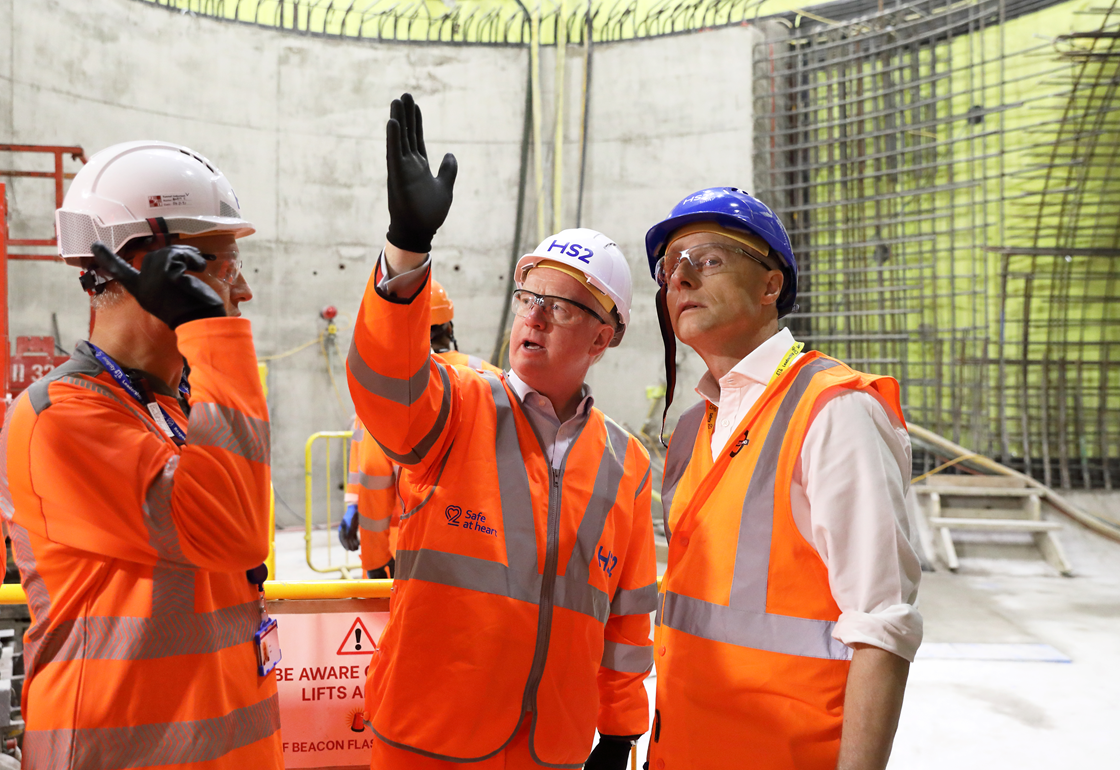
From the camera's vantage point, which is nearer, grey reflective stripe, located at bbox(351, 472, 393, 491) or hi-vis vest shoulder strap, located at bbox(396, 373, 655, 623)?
hi-vis vest shoulder strap, located at bbox(396, 373, 655, 623)

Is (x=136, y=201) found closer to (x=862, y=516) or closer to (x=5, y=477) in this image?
(x=5, y=477)

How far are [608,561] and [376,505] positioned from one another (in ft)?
9.21

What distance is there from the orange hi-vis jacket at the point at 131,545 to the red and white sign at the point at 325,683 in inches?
66.5

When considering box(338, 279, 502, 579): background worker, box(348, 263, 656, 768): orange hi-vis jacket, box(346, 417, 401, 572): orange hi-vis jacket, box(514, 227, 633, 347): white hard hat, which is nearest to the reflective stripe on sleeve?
box(348, 263, 656, 768): orange hi-vis jacket

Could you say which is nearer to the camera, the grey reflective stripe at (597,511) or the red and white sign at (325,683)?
the grey reflective stripe at (597,511)

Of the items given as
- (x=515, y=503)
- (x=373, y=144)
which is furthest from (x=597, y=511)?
(x=373, y=144)

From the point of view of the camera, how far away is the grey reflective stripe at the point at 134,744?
147 centimetres

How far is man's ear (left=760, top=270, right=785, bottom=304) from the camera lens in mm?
2139

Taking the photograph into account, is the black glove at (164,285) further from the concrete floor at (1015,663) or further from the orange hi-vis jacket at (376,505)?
the concrete floor at (1015,663)

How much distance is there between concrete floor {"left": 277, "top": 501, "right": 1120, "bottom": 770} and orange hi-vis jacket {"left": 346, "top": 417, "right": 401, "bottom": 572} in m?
1.98

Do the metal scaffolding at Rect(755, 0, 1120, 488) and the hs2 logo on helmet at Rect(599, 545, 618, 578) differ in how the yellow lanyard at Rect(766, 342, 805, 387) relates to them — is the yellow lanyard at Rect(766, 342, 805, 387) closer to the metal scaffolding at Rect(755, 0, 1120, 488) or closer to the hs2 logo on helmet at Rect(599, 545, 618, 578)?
the hs2 logo on helmet at Rect(599, 545, 618, 578)

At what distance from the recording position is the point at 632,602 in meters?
2.44

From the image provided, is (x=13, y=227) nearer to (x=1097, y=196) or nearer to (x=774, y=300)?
(x=774, y=300)

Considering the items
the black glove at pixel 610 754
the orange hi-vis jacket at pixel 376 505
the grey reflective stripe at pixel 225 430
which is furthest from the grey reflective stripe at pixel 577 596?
the orange hi-vis jacket at pixel 376 505
